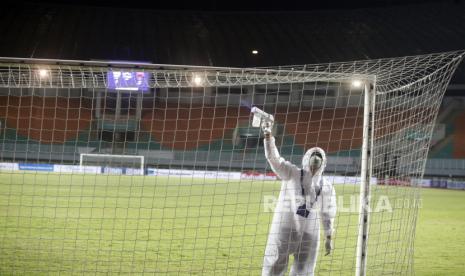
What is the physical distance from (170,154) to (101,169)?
391 centimetres

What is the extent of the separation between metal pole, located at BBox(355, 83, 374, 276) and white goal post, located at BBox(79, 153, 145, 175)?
75.3 ft

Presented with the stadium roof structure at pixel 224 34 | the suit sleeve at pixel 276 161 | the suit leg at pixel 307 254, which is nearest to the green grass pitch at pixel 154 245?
the suit sleeve at pixel 276 161

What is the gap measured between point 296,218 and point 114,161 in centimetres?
2684

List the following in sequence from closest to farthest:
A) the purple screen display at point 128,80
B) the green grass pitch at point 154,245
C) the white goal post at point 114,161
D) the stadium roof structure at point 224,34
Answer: the purple screen display at point 128,80, the green grass pitch at point 154,245, the white goal post at point 114,161, the stadium roof structure at point 224,34

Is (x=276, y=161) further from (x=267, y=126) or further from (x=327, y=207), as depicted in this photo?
(x=327, y=207)

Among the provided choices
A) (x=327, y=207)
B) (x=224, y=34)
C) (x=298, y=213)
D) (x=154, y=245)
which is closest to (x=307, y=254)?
(x=298, y=213)

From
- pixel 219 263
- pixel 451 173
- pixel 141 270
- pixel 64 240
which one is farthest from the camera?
pixel 451 173

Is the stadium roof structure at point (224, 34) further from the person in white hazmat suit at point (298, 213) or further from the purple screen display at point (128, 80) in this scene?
the person in white hazmat suit at point (298, 213)

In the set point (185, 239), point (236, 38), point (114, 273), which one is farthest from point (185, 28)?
point (114, 273)

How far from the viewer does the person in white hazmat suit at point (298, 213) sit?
5266mm

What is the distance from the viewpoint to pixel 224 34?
4378 cm

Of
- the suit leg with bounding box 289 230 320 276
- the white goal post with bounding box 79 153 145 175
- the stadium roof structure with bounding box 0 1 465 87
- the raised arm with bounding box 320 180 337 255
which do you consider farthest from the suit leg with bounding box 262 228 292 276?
the stadium roof structure with bounding box 0 1 465 87

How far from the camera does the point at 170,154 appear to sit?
30547 mm

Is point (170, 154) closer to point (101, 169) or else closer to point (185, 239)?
point (101, 169)
